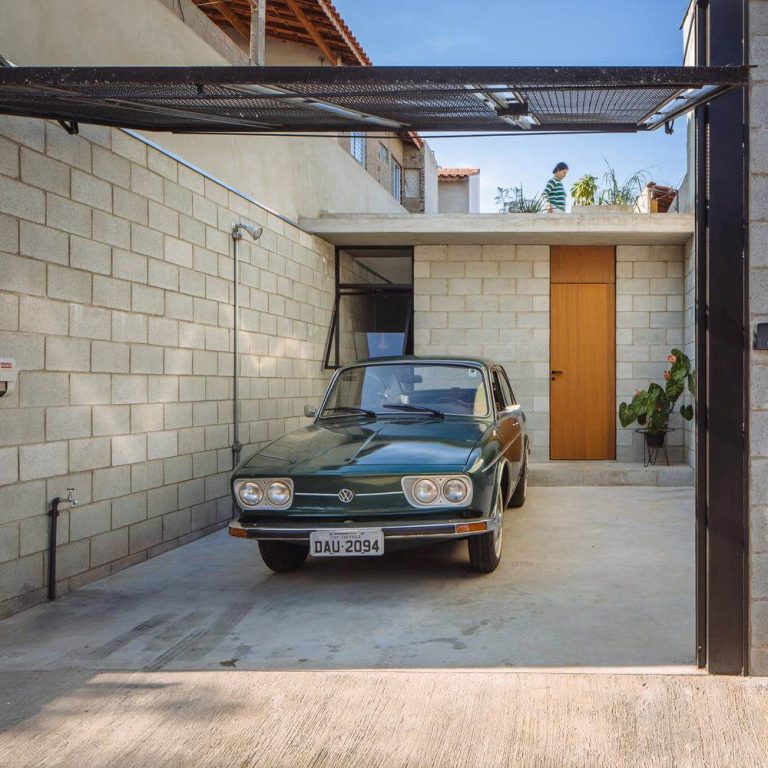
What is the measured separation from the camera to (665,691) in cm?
314

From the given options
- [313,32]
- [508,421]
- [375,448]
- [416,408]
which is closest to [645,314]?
[508,421]

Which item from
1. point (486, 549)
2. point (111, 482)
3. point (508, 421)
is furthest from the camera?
point (508, 421)

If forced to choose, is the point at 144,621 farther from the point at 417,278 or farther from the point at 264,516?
the point at 417,278

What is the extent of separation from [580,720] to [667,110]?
2.71m

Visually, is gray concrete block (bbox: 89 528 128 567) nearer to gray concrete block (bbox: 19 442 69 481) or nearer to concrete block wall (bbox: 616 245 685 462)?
gray concrete block (bbox: 19 442 69 481)

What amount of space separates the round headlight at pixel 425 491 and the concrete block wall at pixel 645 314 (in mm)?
6283

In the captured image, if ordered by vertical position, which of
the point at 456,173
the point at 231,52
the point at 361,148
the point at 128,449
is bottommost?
the point at 128,449

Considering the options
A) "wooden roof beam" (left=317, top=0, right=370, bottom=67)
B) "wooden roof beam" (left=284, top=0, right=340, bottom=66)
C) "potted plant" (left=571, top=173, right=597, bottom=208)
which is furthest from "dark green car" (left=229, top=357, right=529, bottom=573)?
"wooden roof beam" (left=317, top=0, right=370, bottom=67)

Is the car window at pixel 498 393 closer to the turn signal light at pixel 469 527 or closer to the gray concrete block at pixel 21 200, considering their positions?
the turn signal light at pixel 469 527

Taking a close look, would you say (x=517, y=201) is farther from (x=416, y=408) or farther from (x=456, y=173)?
(x=456, y=173)

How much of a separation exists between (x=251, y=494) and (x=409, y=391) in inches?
69.4

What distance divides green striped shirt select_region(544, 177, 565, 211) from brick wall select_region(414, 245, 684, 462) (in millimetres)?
657

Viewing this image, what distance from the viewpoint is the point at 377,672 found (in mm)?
3391

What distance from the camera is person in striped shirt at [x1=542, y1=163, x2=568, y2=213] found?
33.6 feet
